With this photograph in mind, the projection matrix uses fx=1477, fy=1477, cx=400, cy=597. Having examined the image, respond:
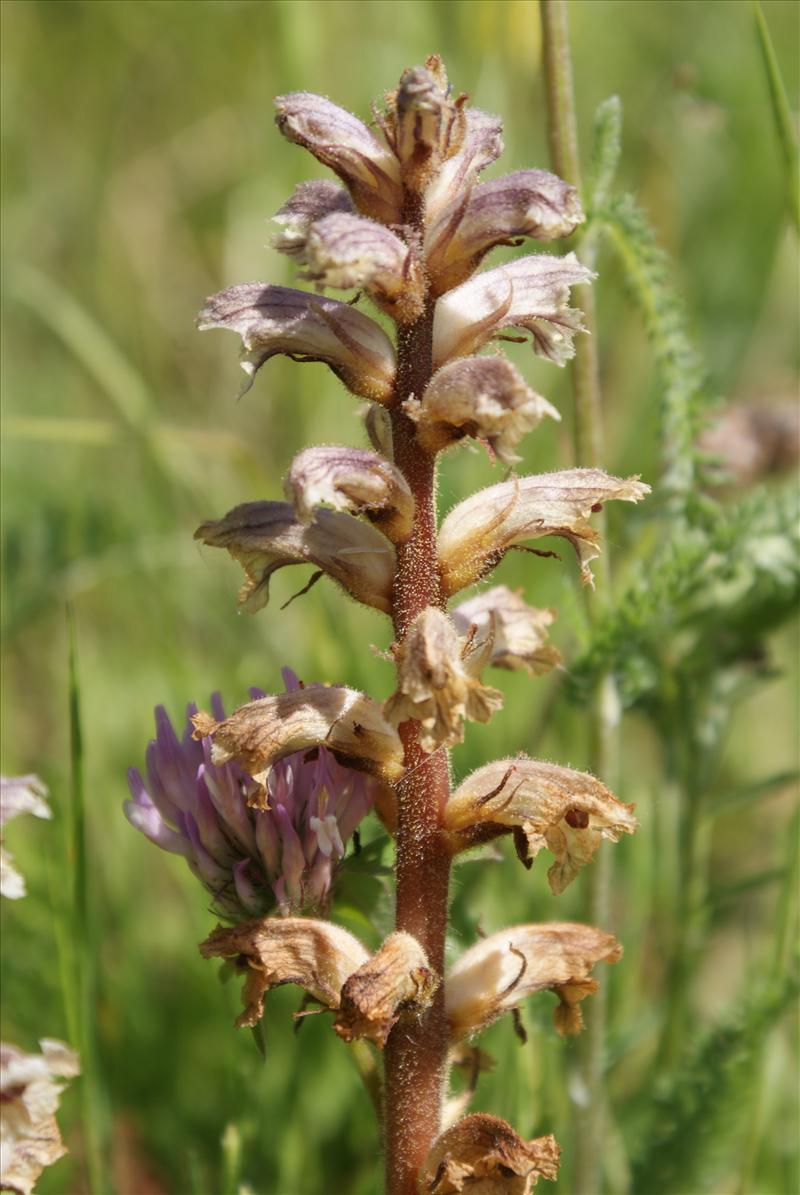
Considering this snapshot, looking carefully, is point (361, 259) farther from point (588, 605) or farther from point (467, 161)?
point (588, 605)

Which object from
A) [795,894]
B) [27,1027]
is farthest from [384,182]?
[27,1027]

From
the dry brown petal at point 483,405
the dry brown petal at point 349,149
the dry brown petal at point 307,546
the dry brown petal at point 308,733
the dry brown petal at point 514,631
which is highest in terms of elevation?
the dry brown petal at point 349,149

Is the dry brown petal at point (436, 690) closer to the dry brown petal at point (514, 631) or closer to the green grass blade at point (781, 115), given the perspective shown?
the dry brown petal at point (514, 631)

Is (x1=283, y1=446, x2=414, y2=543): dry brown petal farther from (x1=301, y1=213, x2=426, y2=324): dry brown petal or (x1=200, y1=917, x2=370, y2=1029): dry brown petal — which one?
(x1=200, y1=917, x2=370, y2=1029): dry brown petal

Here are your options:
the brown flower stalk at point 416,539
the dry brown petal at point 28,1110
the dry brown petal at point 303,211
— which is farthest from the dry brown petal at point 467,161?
the dry brown petal at point 28,1110

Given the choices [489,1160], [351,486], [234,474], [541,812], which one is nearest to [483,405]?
[351,486]

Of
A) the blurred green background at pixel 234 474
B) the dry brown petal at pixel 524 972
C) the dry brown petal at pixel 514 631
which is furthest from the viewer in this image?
the blurred green background at pixel 234 474

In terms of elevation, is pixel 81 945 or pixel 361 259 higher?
pixel 361 259
